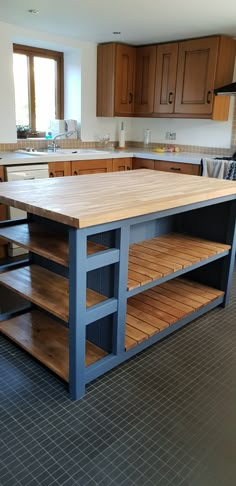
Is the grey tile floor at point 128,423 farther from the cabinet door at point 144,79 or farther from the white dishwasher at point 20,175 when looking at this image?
the cabinet door at point 144,79

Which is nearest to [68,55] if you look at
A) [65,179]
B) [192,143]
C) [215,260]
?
[192,143]

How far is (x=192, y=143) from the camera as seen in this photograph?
459 cm

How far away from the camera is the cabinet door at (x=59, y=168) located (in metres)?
3.63

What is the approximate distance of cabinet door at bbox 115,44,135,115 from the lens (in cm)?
442

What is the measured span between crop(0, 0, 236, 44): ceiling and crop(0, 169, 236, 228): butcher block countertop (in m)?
1.47

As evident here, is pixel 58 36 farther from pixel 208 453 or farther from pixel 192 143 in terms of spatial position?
pixel 208 453

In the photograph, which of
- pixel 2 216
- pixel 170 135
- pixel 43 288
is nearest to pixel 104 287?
pixel 43 288

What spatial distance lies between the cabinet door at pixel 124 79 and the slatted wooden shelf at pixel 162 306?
2.63m

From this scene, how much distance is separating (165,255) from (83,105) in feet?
9.55

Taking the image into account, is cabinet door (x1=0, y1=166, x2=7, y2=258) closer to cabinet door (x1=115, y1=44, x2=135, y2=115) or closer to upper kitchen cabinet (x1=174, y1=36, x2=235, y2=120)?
cabinet door (x1=115, y1=44, x2=135, y2=115)

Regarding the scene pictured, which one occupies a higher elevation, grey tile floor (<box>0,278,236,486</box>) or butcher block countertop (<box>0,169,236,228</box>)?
butcher block countertop (<box>0,169,236,228</box>)

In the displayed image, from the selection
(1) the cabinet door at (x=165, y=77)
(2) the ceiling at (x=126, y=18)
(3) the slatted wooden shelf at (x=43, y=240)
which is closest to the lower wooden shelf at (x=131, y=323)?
(3) the slatted wooden shelf at (x=43, y=240)

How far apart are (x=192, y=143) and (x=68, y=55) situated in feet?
5.89

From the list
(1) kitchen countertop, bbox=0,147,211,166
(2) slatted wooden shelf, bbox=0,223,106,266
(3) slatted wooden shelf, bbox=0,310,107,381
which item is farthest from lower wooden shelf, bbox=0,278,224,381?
(1) kitchen countertop, bbox=0,147,211,166
